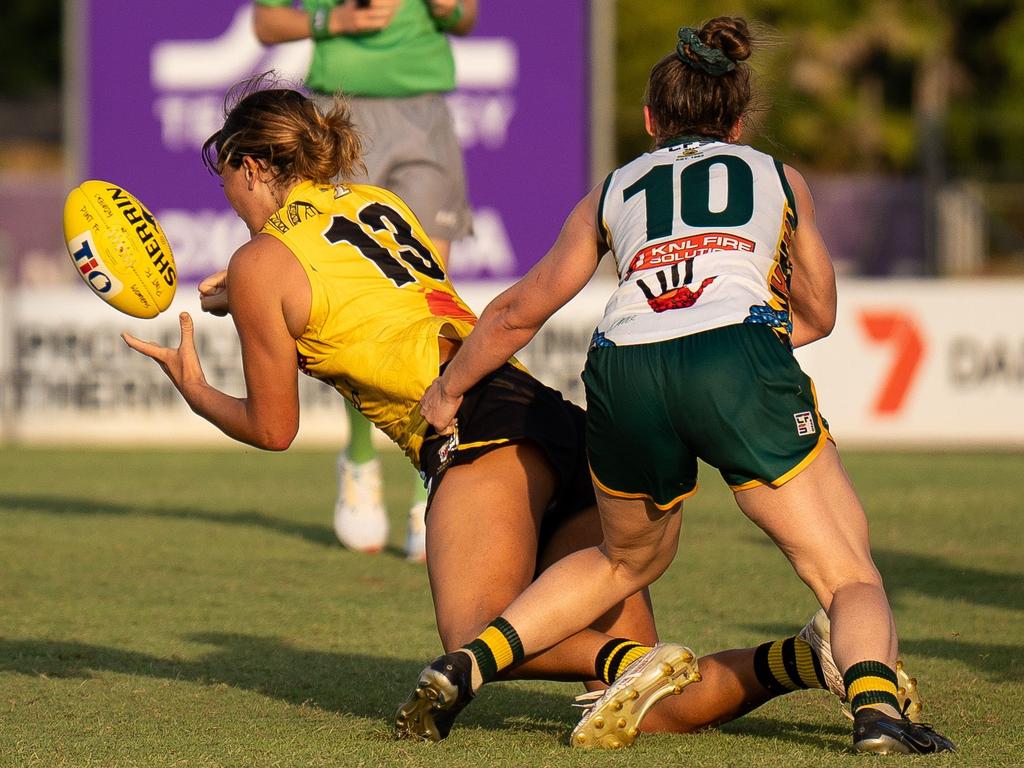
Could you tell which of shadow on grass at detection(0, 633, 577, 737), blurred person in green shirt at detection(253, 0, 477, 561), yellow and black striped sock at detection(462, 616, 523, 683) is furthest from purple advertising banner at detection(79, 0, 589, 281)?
yellow and black striped sock at detection(462, 616, 523, 683)

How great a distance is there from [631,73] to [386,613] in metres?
27.7

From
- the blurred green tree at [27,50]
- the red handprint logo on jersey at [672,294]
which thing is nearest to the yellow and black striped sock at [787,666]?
the red handprint logo on jersey at [672,294]

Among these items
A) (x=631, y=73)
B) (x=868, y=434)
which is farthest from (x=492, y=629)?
(x=631, y=73)

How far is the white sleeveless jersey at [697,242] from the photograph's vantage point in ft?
12.6

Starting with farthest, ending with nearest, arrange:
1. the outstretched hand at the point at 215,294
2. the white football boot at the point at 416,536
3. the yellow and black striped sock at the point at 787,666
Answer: the white football boot at the point at 416,536 → the outstretched hand at the point at 215,294 → the yellow and black striped sock at the point at 787,666

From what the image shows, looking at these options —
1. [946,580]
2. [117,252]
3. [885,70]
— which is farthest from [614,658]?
[885,70]

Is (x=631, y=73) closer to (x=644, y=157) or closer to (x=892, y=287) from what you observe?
(x=892, y=287)

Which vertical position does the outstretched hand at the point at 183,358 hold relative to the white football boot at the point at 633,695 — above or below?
above

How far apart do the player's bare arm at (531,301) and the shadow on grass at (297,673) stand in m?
0.86

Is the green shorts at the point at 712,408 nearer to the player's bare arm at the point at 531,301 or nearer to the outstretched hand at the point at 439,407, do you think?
the player's bare arm at the point at 531,301

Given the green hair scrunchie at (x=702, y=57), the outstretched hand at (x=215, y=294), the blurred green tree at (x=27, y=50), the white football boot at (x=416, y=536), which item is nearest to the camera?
the green hair scrunchie at (x=702, y=57)

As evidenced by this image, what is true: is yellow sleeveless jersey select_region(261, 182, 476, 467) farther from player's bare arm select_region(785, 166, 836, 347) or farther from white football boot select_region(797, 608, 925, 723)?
white football boot select_region(797, 608, 925, 723)

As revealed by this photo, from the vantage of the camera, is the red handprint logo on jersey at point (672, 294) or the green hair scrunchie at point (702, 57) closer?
the red handprint logo on jersey at point (672, 294)

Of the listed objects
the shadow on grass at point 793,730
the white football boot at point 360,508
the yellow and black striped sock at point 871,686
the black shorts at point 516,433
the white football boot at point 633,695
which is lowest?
the white football boot at point 360,508
